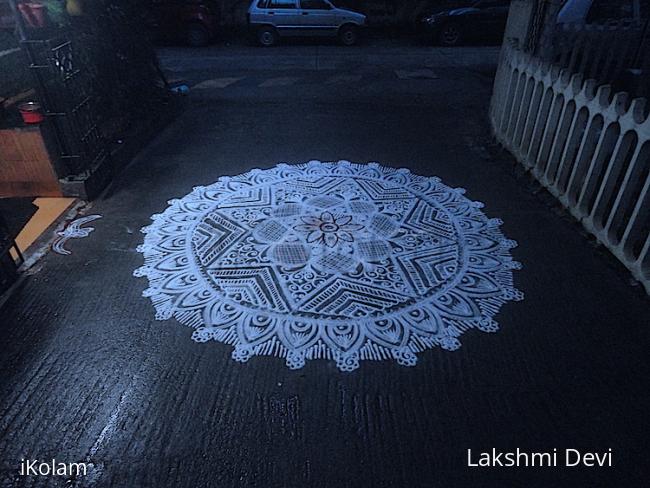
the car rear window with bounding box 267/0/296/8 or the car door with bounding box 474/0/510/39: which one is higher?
the car rear window with bounding box 267/0/296/8

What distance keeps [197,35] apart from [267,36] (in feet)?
6.69

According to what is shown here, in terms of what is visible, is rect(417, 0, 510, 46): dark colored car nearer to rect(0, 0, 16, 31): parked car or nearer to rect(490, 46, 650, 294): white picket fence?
rect(490, 46, 650, 294): white picket fence

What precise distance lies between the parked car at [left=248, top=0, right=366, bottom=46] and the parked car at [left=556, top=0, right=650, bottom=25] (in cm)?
580

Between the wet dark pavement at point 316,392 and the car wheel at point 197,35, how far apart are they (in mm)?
10007

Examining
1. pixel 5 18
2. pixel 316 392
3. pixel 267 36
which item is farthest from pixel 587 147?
pixel 267 36

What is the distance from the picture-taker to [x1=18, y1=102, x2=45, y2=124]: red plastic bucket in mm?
3721

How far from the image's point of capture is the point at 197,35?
38.1 ft

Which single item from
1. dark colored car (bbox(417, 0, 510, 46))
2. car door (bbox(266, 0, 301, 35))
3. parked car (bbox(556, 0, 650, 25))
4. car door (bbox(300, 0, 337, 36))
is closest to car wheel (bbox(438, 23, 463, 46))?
dark colored car (bbox(417, 0, 510, 46))

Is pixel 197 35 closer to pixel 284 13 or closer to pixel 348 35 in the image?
pixel 284 13

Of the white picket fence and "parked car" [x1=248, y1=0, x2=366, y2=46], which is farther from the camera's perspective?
"parked car" [x1=248, y1=0, x2=366, y2=46]

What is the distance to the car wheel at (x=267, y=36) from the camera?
11234 mm

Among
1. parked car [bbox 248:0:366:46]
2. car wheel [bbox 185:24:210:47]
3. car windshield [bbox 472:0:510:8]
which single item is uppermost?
car windshield [bbox 472:0:510:8]

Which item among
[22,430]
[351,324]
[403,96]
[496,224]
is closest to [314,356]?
[351,324]

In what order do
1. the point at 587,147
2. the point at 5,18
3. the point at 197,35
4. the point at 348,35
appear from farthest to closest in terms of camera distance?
the point at 197,35 → the point at 348,35 → the point at 5,18 → the point at 587,147
